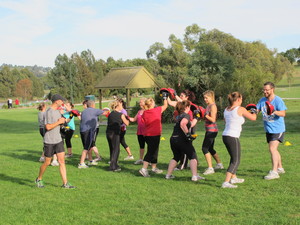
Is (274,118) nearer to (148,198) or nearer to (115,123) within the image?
(148,198)

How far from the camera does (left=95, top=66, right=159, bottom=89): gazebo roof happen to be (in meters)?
23.4

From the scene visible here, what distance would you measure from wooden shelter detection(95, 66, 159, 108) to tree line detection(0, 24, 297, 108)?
1218mm

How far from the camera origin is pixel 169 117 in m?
22.6

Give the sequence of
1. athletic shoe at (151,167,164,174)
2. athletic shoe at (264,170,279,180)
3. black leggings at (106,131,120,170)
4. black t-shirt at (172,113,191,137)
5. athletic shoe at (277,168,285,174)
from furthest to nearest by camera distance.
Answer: black leggings at (106,131,120,170)
athletic shoe at (151,167,164,174)
athletic shoe at (277,168,285,174)
black t-shirt at (172,113,191,137)
athletic shoe at (264,170,279,180)

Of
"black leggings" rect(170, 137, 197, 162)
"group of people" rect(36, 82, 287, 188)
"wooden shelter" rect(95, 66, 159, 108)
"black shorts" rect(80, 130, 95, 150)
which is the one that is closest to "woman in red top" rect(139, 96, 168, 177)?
"group of people" rect(36, 82, 287, 188)

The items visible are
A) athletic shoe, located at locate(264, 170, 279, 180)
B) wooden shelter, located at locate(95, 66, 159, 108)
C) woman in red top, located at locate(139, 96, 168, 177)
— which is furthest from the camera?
wooden shelter, located at locate(95, 66, 159, 108)

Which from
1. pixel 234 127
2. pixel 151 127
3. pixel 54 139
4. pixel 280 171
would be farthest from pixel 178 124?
pixel 54 139

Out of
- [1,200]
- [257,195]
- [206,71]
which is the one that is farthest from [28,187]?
[206,71]

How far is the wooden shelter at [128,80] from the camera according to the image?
2339 cm

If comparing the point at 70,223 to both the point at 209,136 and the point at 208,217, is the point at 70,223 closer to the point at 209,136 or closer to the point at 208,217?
the point at 208,217

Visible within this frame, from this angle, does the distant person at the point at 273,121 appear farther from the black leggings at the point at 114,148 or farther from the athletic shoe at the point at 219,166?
the black leggings at the point at 114,148

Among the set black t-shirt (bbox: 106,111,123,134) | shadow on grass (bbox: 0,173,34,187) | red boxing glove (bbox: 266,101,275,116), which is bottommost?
shadow on grass (bbox: 0,173,34,187)

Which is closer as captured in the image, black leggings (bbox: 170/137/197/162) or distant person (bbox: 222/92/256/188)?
distant person (bbox: 222/92/256/188)

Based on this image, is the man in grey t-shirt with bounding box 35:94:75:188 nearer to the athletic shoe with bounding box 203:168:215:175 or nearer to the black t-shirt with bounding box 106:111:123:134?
the black t-shirt with bounding box 106:111:123:134
